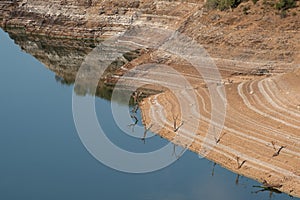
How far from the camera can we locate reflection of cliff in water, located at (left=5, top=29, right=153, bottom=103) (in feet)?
172

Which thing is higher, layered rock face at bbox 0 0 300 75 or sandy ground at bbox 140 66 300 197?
layered rock face at bbox 0 0 300 75

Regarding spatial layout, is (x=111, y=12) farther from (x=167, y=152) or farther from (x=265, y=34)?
(x=167, y=152)

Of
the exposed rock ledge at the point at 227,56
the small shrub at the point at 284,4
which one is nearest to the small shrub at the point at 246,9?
the exposed rock ledge at the point at 227,56

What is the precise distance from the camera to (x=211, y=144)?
3809 centimetres

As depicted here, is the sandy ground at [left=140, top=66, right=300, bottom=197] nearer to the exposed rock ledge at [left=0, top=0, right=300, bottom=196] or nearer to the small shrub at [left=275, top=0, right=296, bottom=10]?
the exposed rock ledge at [left=0, top=0, right=300, bottom=196]

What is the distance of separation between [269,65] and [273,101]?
7732 mm

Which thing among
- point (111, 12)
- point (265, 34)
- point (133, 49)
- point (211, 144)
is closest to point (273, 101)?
point (211, 144)

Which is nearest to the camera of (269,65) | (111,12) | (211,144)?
(211,144)

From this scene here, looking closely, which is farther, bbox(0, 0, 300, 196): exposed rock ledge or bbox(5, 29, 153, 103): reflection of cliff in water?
bbox(5, 29, 153, 103): reflection of cliff in water

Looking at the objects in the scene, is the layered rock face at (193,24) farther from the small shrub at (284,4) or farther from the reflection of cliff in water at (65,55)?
the reflection of cliff in water at (65,55)

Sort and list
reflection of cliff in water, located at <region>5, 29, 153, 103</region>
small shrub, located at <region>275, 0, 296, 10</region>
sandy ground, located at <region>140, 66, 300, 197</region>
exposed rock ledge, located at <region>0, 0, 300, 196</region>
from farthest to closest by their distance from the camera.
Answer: small shrub, located at <region>275, 0, 296, 10</region> < reflection of cliff in water, located at <region>5, 29, 153, 103</region> < exposed rock ledge, located at <region>0, 0, 300, 196</region> < sandy ground, located at <region>140, 66, 300, 197</region>

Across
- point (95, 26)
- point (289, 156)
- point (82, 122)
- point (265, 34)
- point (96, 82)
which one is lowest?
point (289, 156)

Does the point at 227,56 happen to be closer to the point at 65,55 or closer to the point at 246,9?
the point at 246,9

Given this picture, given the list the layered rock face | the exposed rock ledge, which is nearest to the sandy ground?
the exposed rock ledge
